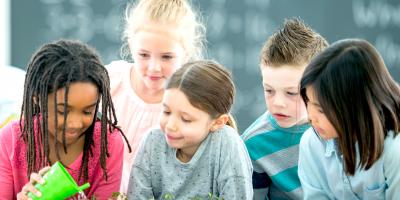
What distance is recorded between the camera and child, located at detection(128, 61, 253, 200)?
196cm

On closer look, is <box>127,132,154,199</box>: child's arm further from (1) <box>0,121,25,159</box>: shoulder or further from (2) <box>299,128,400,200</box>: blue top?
(2) <box>299,128,400,200</box>: blue top

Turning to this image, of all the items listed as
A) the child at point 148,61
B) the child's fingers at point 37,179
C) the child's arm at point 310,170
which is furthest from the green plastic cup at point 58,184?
the child's arm at point 310,170

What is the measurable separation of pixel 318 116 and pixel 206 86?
1.02 feet

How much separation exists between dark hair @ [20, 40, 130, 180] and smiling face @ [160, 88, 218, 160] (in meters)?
0.16

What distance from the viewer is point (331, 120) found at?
183cm

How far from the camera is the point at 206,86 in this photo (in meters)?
1.98

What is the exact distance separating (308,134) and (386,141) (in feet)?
0.88

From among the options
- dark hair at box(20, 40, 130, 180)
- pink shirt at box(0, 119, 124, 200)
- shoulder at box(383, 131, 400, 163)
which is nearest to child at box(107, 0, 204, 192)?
pink shirt at box(0, 119, 124, 200)

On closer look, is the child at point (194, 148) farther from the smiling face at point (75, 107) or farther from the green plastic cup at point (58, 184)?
the green plastic cup at point (58, 184)

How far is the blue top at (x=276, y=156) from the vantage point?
231 cm

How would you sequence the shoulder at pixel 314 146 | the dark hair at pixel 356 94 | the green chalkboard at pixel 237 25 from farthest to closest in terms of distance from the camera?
the green chalkboard at pixel 237 25
the shoulder at pixel 314 146
the dark hair at pixel 356 94

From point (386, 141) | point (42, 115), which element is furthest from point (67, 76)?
point (386, 141)

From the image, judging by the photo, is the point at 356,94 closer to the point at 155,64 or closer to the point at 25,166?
the point at 155,64

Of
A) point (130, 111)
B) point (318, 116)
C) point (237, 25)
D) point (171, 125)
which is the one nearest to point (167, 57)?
point (130, 111)
